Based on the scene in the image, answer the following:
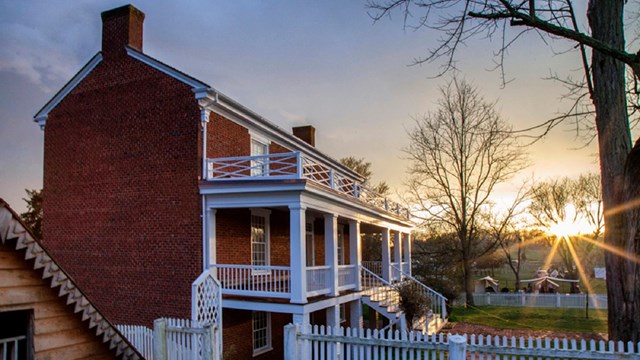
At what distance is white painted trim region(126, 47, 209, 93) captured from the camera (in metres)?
14.5

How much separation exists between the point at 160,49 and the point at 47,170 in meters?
5.92

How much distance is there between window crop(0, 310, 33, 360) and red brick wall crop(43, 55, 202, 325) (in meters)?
8.01

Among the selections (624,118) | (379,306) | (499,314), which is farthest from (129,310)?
(499,314)

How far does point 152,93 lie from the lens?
15.4 meters

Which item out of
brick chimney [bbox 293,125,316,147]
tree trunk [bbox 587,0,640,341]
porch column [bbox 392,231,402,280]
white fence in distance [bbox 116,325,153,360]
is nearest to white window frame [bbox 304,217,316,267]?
porch column [bbox 392,231,402,280]

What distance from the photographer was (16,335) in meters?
5.85

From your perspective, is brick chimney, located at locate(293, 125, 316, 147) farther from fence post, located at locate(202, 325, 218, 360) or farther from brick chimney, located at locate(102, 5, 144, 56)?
fence post, located at locate(202, 325, 218, 360)

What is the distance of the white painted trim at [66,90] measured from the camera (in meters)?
16.5

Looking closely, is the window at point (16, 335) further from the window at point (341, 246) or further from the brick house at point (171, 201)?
the window at point (341, 246)

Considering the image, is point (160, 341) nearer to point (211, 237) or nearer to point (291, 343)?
point (291, 343)

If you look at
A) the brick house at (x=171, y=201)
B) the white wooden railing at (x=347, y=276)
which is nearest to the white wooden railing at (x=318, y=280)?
the brick house at (x=171, y=201)

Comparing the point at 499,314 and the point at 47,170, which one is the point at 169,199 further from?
the point at 499,314

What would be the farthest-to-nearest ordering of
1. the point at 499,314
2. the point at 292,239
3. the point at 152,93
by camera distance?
the point at 499,314 < the point at 152,93 < the point at 292,239

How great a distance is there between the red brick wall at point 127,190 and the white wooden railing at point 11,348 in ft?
26.5
